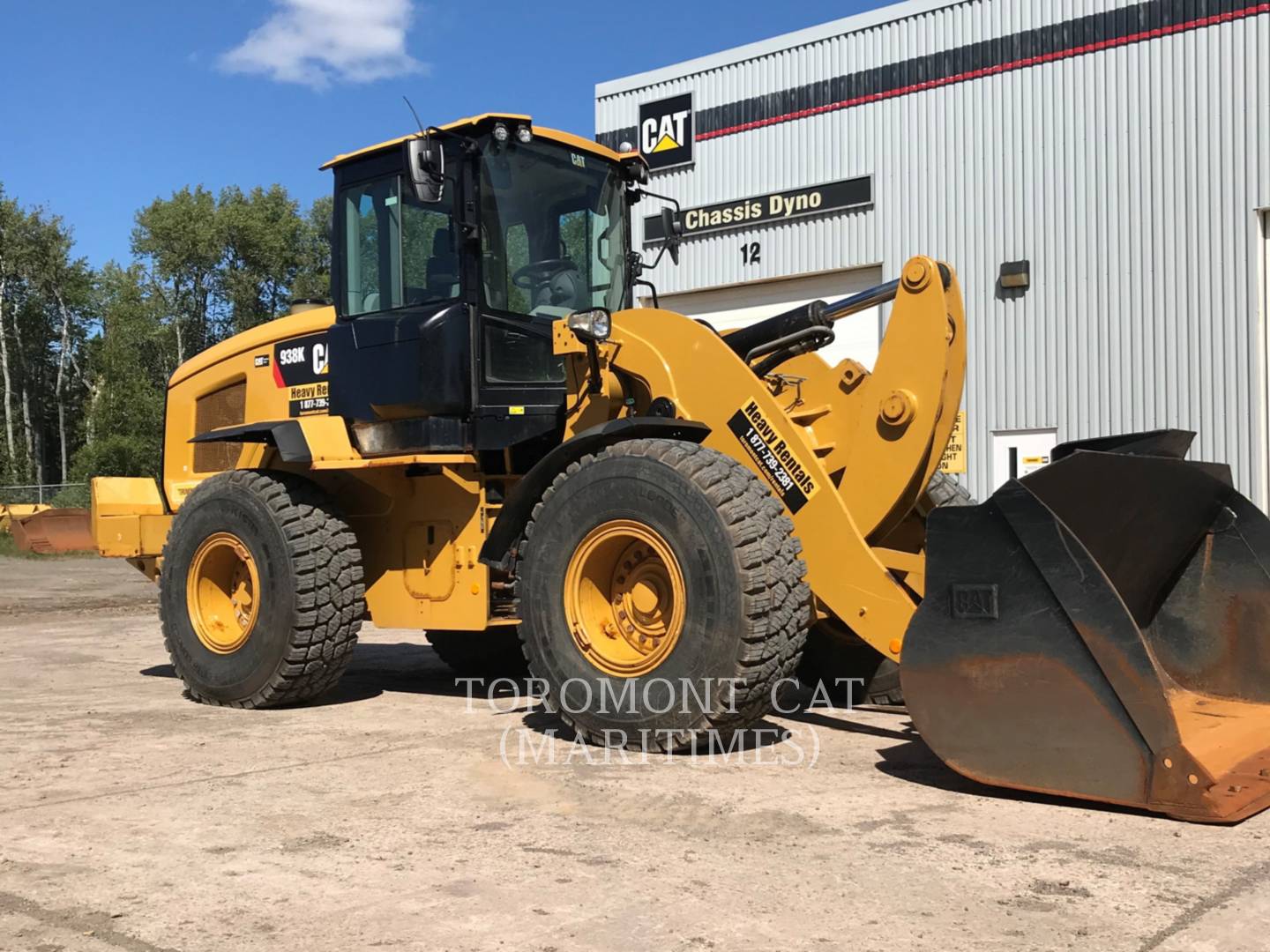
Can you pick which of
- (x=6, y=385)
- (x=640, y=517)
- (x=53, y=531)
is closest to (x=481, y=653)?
(x=640, y=517)

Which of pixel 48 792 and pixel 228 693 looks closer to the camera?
pixel 48 792

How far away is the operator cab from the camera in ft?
22.2

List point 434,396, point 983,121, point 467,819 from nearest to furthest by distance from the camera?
point 467,819 → point 434,396 → point 983,121

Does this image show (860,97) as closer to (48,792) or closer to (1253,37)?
(1253,37)

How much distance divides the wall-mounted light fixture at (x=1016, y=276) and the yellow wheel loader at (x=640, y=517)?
8.32 metres

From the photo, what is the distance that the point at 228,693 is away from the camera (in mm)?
7117

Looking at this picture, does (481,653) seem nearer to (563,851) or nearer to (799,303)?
(563,851)

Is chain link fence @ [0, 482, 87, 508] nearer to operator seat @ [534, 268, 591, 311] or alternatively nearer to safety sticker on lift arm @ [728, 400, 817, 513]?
operator seat @ [534, 268, 591, 311]

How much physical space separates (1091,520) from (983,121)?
11.7 m

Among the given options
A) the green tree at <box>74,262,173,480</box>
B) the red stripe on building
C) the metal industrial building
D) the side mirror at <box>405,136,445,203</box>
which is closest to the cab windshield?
the side mirror at <box>405,136,445,203</box>

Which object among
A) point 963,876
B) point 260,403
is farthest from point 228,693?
point 963,876

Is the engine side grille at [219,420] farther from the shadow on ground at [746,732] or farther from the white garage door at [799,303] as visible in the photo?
the white garage door at [799,303]

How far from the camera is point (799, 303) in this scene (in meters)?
17.1

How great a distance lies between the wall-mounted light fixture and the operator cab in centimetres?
881
